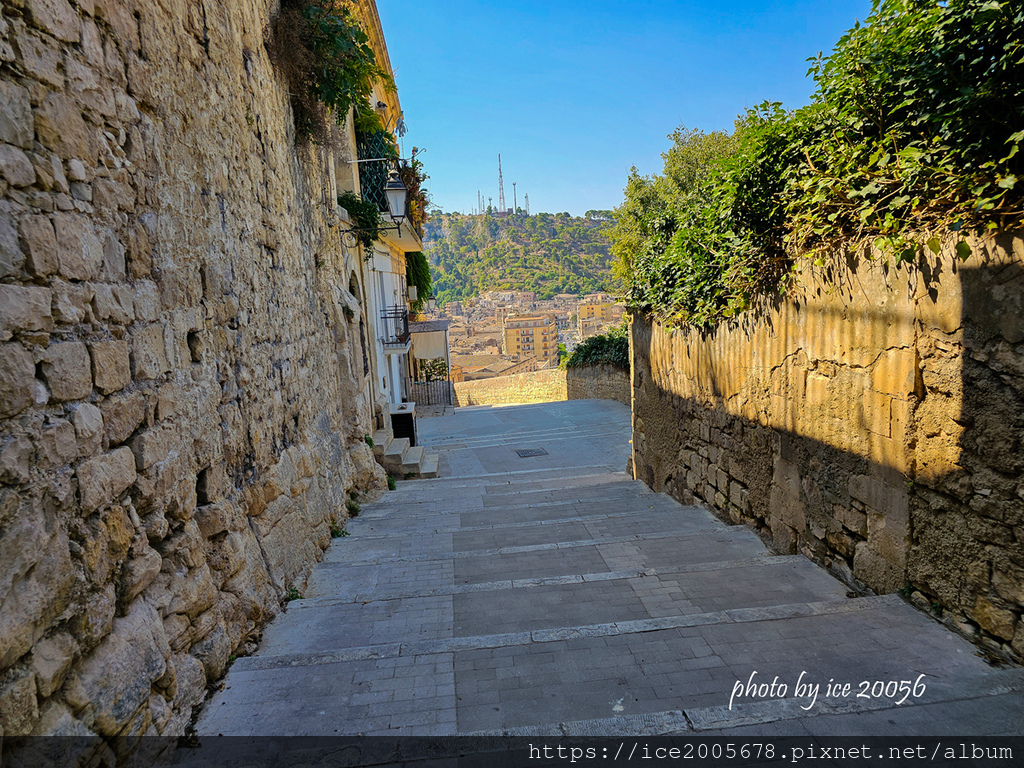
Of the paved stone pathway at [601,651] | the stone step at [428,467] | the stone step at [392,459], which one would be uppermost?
the paved stone pathway at [601,651]

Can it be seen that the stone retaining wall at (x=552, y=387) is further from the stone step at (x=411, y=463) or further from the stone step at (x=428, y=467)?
the stone step at (x=411, y=463)

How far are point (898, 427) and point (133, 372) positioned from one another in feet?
12.5

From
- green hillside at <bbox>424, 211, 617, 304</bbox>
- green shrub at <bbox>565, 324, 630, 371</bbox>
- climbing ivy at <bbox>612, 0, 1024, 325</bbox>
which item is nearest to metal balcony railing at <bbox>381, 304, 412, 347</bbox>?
green shrub at <bbox>565, 324, 630, 371</bbox>

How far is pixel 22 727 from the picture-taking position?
5.86ft

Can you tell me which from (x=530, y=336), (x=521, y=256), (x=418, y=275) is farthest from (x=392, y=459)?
(x=521, y=256)

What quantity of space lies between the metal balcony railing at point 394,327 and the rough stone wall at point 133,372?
35.0 ft

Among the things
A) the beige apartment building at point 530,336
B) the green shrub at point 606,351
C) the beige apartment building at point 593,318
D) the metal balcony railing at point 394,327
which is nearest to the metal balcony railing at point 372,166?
the metal balcony railing at point 394,327

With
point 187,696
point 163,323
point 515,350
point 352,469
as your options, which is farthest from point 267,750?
point 515,350

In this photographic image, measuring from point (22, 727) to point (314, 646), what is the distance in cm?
176

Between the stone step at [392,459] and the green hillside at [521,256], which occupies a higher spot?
the green hillside at [521,256]

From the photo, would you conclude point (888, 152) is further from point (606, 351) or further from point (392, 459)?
point (606, 351)

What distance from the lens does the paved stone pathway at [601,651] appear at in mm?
2586

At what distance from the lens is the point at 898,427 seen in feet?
11.2

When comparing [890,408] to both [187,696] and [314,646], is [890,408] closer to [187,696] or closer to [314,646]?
[314,646]
